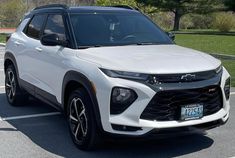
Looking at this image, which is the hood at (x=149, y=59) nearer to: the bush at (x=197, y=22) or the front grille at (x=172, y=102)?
the front grille at (x=172, y=102)

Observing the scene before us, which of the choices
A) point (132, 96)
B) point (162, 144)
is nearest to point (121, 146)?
point (162, 144)

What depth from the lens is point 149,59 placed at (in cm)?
521

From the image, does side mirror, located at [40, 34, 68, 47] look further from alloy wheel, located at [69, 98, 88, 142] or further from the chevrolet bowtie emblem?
the chevrolet bowtie emblem

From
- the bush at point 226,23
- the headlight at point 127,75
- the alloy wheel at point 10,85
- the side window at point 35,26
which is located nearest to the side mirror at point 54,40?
the side window at point 35,26

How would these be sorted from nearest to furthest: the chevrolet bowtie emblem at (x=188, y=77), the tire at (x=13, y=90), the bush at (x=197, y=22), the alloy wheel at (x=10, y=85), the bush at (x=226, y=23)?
the chevrolet bowtie emblem at (x=188, y=77), the tire at (x=13, y=90), the alloy wheel at (x=10, y=85), the bush at (x=226, y=23), the bush at (x=197, y=22)

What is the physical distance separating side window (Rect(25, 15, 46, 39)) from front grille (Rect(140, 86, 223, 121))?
2820 mm

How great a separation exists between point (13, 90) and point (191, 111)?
13.2ft

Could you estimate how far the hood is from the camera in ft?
16.3

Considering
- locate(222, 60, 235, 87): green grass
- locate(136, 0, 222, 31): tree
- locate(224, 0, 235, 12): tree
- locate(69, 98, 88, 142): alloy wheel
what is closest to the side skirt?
locate(69, 98, 88, 142): alloy wheel

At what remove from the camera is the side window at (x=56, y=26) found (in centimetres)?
622

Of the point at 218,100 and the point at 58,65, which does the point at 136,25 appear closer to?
the point at 58,65

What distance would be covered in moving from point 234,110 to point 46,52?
11.2 ft

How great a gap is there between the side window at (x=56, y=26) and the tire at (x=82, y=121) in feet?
3.21

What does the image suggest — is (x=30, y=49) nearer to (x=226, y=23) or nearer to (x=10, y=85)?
(x=10, y=85)
